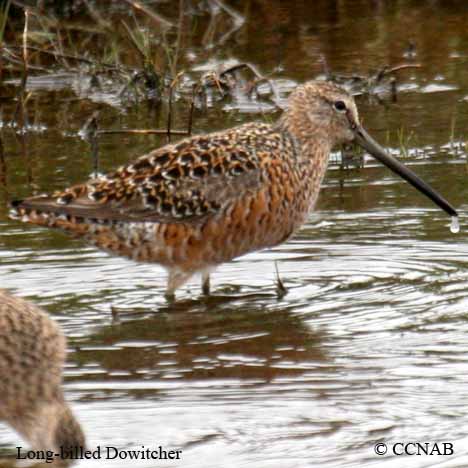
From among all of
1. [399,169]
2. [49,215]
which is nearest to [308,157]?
[399,169]

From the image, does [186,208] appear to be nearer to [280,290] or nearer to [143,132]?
[280,290]

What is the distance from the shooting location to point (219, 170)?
310 inches

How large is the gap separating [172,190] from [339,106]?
1173 millimetres

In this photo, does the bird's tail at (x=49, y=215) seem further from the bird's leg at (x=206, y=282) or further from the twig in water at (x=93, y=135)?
the twig in water at (x=93, y=135)

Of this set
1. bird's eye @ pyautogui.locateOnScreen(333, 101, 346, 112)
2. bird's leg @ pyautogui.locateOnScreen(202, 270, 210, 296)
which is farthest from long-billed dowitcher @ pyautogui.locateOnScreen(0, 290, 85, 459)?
bird's eye @ pyautogui.locateOnScreen(333, 101, 346, 112)

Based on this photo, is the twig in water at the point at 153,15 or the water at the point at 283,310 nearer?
the water at the point at 283,310

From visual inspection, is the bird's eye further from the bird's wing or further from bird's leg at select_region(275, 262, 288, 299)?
bird's leg at select_region(275, 262, 288, 299)

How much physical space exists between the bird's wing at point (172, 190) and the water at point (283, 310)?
387mm

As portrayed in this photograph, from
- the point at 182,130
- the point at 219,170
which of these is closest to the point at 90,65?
the point at 182,130

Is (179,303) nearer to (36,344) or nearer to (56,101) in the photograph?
(36,344)

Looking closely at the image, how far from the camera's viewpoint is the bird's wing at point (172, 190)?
307 inches

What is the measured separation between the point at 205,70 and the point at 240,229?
4524mm

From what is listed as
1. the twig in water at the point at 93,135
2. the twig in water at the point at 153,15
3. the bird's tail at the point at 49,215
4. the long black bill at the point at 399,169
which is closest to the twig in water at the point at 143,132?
the twig in water at the point at 93,135

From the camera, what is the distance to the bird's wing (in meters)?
7.81
